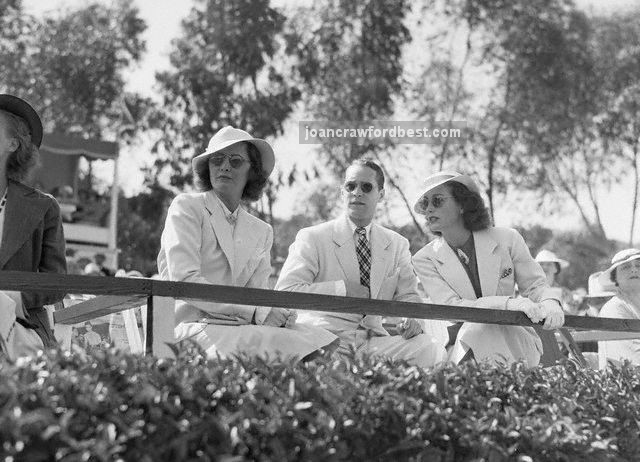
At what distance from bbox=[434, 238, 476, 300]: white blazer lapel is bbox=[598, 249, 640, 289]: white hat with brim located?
206 cm

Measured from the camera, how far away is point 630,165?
91.8 feet

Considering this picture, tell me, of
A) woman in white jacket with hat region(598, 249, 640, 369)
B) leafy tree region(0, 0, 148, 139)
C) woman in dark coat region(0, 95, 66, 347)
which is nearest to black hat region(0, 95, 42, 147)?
woman in dark coat region(0, 95, 66, 347)

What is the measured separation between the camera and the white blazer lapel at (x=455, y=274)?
608cm

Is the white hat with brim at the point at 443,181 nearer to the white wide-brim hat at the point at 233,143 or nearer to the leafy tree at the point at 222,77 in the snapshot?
the white wide-brim hat at the point at 233,143

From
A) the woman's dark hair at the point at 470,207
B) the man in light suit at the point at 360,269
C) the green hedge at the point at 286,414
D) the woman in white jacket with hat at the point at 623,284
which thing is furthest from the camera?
the woman in white jacket with hat at the point at 623,284

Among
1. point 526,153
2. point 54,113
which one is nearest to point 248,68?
point 526,153

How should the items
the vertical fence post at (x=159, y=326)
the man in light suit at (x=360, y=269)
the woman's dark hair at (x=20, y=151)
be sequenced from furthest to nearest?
the man in light suit at (x=360, y=269), the woman's dark hair at (x=20, y=151), the vertical fence post at (x=159, y=326)

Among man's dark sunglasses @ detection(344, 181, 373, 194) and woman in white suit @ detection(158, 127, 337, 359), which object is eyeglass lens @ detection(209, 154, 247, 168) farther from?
man's dark sunglasses @ detection(344, 181, 373, 194)

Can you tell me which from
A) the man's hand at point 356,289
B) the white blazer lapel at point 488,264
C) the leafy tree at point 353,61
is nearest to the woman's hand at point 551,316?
the white blazer lapel at point 488,264

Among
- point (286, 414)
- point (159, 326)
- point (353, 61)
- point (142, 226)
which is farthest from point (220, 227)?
point (142, 226)

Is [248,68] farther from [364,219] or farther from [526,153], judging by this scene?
[364,219]

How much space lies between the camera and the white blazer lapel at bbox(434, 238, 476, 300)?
20.0 ft

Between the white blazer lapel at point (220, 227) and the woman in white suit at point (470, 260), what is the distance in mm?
1329

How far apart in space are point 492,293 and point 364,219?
2.93ft
